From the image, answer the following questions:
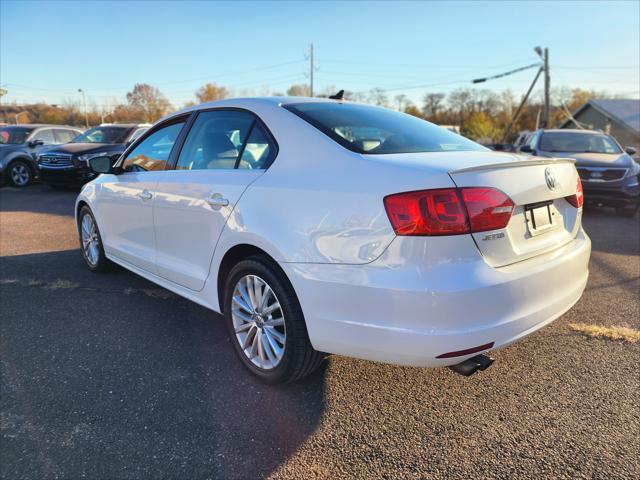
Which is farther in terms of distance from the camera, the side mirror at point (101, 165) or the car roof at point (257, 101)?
the side mirror at point (101, 165)

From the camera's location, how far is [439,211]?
196cm

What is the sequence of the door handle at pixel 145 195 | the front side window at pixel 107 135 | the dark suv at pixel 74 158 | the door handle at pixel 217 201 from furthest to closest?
the front side window at pixel 107 135 → the dark suv at pixel 74 158 → the door handle at pixel 145 195 → the door handle at pixel 217 201

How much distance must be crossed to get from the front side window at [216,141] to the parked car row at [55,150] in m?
7.64

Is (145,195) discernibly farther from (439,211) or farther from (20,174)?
(20,174)

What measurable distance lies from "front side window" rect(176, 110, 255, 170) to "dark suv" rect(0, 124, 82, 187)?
12.2 meters

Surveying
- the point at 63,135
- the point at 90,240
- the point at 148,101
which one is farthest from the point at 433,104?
the point at 90,240

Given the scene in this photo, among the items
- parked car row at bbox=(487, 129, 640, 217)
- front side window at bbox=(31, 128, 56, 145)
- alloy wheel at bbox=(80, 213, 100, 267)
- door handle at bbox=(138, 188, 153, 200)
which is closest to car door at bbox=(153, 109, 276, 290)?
door handle at bbox=(138, 188, 153, 200)

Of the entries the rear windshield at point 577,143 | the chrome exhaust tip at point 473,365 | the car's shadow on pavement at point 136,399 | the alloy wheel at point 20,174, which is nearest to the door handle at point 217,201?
the car's shadow on pavement at point 136,399

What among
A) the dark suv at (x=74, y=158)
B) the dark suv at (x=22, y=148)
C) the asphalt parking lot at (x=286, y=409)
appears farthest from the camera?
the dark suv at (x=22, y=148)

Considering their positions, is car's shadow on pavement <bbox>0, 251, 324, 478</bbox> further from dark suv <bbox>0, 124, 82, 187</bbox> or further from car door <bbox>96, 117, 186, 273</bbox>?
dark suv <bbox>0, 124, 82, 187</bbox>

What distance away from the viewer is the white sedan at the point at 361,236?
1.98m

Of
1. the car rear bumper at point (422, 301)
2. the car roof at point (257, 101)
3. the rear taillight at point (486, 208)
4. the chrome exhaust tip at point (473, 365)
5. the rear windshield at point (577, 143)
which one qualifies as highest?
the car roof at point (257, 101)

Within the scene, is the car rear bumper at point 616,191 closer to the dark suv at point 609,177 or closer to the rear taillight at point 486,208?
the dark suv at point 609,177

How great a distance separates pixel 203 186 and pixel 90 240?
8.32 feet
